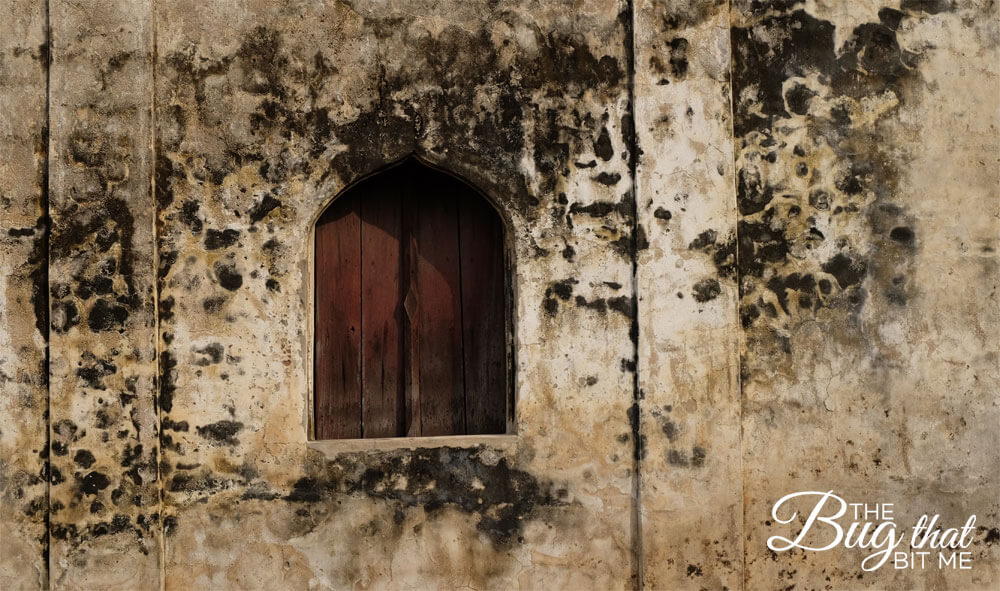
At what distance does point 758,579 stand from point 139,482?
2893 millimetres

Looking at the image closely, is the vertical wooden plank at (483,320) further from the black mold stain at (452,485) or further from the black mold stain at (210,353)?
the black mold stain at (210,353)

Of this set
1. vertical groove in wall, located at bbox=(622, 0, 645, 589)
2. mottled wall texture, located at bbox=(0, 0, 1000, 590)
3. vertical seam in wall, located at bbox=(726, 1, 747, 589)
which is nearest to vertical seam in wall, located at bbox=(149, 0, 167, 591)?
mottled wall texture, located at bbox=(0, 0, 1000, 590)

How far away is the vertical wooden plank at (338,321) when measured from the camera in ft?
15.8

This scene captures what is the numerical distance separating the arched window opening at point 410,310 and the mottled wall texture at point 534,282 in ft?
0.79

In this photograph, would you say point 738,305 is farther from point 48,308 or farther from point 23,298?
point 23,298

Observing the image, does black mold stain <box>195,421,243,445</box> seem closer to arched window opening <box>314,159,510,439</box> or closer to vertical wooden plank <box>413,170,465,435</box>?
arched window opening <box>314,159,510,439</box>

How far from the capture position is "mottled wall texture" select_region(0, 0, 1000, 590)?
440cm

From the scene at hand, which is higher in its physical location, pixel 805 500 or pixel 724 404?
pixel 724 404

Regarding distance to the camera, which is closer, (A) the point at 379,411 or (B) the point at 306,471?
(B) the point at 306,471

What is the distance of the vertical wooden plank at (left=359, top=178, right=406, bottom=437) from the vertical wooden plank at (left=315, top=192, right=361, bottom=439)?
0.12 feet

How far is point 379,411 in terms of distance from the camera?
15.8 feet

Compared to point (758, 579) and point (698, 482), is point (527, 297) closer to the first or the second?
point (698, 482)

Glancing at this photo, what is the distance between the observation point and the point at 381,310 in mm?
4852

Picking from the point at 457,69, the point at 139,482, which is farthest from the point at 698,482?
the point at 139,482
